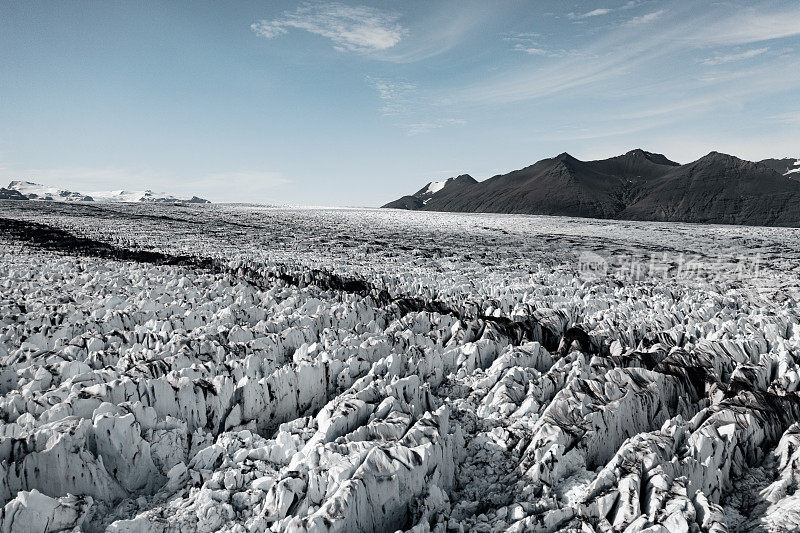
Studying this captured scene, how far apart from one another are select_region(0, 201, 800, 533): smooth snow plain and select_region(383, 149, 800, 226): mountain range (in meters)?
127

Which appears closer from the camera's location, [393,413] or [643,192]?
[393,413]

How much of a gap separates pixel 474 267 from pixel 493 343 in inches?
451

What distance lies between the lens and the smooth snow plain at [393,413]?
416 centimetres

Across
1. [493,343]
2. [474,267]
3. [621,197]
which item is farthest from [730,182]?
[493,343]

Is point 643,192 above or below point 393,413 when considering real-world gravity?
above

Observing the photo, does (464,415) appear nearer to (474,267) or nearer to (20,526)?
(20,526)

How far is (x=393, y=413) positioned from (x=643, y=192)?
162308mm

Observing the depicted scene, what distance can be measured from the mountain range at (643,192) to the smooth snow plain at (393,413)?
12676cm

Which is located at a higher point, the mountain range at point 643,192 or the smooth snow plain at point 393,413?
the mountain range at point 643,192

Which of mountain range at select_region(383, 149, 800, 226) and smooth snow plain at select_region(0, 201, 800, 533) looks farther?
mountain range at select_region(383, 149, 800, 226)

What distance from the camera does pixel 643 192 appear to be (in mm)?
144500

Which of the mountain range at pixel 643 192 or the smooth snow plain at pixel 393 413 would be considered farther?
the mountain range at pixel 643 192

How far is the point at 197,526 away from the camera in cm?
398

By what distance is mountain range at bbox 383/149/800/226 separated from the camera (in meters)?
116
